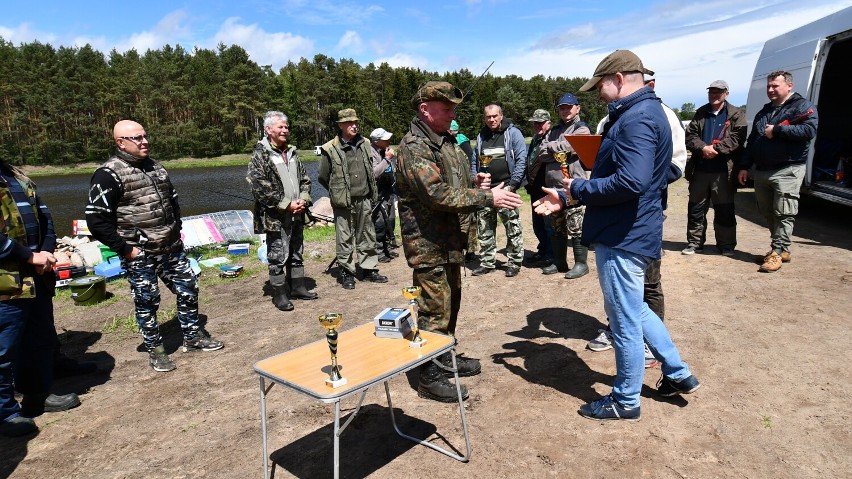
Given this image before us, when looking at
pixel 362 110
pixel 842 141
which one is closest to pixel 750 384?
pixel 842 141

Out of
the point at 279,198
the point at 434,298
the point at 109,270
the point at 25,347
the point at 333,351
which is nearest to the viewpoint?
the point at 333,351

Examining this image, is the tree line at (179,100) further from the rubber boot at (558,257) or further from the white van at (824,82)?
the rubber boot at (558,257)

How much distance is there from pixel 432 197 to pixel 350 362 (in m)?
1.33

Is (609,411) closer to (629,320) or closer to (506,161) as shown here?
(629,320)

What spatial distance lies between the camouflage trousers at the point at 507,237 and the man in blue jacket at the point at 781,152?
303cm

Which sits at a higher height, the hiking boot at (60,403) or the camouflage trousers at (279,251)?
the camouflage trousers at (279,251)

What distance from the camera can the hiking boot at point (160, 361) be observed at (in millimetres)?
4750

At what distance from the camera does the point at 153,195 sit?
4566 millimetres

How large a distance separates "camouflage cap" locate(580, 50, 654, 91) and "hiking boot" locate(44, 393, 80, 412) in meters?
4.59

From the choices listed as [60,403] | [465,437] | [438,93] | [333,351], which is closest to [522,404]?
[465,437]

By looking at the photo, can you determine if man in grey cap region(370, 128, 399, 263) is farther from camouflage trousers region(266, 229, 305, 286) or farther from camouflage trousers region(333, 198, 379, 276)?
camouflage trousers region(266, 229, 305, 286)

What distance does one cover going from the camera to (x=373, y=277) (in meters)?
7.50

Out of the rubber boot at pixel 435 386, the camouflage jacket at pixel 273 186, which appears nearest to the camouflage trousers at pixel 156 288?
the camouflage jacket at pixel 273 186

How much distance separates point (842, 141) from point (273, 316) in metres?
10.2
